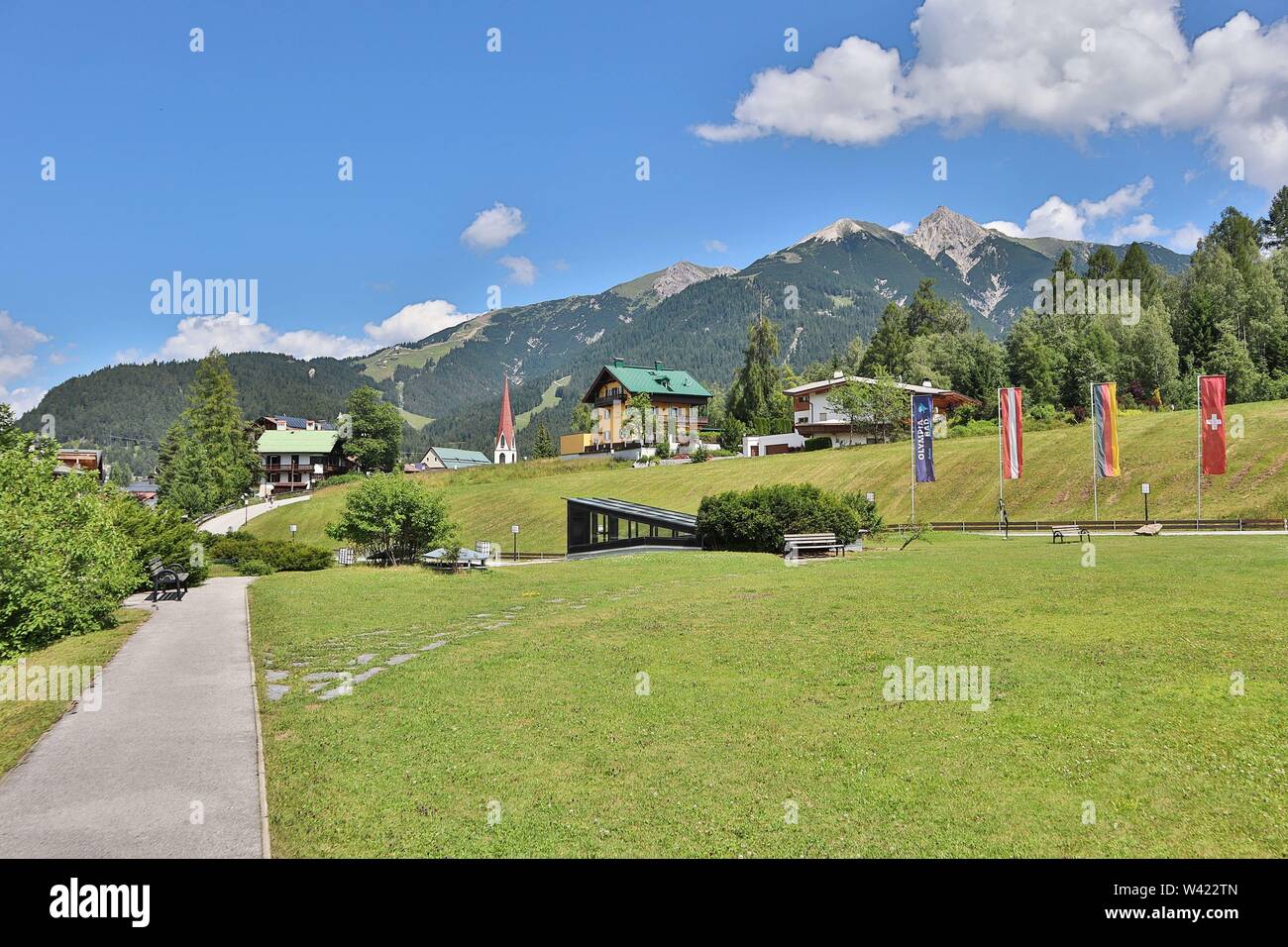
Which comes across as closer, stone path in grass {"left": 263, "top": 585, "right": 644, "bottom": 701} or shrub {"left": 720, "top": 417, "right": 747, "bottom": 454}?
stone path in grass {"left": 263, "top": 585, "right": 644, "bottom": 701}


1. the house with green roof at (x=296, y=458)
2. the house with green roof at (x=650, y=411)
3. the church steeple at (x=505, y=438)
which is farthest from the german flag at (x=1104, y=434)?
the church steeple at (x=505, y=438)

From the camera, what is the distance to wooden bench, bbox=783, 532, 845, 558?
3133 cm

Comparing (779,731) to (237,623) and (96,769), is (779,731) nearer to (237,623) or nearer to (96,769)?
(96,769)

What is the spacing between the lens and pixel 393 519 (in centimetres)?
3906

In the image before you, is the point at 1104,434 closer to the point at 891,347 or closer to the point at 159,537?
the point at 159,537

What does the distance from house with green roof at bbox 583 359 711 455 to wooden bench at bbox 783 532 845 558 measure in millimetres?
72149

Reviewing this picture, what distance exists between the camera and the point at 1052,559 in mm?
24172

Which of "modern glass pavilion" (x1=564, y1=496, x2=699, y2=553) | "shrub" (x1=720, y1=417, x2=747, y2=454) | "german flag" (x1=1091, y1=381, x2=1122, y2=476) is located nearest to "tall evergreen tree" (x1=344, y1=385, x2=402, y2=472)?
"shrub" (x1=720, y1=417, x2=747, y2=454)

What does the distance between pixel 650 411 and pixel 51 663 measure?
320 feet

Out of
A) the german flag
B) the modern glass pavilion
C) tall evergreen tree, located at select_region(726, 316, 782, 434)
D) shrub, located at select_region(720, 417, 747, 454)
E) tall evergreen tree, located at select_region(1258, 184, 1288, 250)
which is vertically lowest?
the modern glass pavilion

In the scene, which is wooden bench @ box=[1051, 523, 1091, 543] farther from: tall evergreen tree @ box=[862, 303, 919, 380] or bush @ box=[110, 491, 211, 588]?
tall evergreen tree @ box=[862, 303, 919, 380]

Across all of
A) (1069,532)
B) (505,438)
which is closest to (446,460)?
(505,438)

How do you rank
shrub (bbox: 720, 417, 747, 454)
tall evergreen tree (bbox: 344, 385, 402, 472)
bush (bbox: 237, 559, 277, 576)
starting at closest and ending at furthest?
1. bush (bbox: 237, 559, 277, 576)
2. shrub (bbox: 720, 417, 747, 454)
3. tall evergreen tree (bbox: 344, 385, 402, 472)

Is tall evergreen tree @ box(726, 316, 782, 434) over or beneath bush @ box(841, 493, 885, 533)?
over
